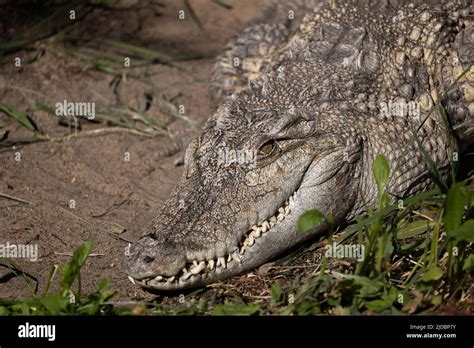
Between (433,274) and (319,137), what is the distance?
112 centimetres

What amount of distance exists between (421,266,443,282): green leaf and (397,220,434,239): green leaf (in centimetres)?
50

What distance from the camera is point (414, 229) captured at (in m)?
4.32

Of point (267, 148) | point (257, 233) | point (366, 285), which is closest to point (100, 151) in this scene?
point (267, 148)

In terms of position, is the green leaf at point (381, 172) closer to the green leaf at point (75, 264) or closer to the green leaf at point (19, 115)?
the green leaf at point (75, 264)

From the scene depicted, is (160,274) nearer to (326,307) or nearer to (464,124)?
(326,307)

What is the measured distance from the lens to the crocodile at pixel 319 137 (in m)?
4.10

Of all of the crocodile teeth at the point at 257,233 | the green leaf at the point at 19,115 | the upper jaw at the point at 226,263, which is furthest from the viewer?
the green leaf at the point at 19,115

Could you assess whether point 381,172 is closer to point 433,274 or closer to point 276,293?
point 433,274

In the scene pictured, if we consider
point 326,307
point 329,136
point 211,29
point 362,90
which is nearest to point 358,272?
point 326,307

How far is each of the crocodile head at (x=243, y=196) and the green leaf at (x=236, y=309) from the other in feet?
0.86

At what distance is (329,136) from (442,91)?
3.23 ft

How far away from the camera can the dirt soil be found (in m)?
4.76

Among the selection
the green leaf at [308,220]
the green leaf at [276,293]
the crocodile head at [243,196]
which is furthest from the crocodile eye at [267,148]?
the green leaf at [276,293]

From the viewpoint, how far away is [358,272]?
384 centimetres
